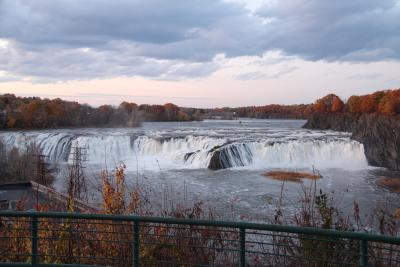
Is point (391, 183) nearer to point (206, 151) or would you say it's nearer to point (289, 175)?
point (289, 175)

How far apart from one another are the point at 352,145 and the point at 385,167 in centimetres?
277

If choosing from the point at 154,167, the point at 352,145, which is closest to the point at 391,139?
the point at 352,145

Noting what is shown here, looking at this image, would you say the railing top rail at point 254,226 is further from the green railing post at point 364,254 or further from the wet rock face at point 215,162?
the wet rock face at point 215,162

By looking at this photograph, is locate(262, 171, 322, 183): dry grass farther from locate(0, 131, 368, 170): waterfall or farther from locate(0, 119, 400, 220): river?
locate(0, 131, 368, 170): waterfall

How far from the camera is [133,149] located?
1510 inches

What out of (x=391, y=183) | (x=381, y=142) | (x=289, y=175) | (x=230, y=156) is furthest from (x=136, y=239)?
(x=381, y=142)

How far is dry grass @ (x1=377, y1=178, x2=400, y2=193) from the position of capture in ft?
81.5

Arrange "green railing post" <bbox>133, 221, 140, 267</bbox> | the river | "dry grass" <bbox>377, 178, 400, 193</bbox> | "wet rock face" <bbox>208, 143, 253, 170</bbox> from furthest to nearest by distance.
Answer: "wet rock face" <bbox>208, 143, 253, 170</bbox> → "dry grass" <bbox>377, 178, 400, 193</bbox> → the river → "green railing post" <bbox>133, 221, 140, 267</bbox>

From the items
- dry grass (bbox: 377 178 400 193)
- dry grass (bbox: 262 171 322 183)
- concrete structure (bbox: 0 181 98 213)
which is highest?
concrete structure (bbox: 0 181 98 213)

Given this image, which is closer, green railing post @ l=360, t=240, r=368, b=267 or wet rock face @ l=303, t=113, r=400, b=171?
green railing post @ l=360, t=240, r=368, b=267

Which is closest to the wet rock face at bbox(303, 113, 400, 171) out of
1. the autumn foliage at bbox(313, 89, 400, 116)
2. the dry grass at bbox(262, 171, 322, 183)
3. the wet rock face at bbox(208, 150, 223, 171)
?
the dry grass at bbox(262, 171, 322, 183)

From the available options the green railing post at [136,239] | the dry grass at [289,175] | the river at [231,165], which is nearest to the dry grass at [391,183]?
the river at [231,165]

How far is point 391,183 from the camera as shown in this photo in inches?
1043

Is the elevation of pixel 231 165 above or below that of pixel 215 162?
below
